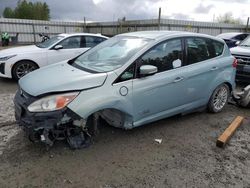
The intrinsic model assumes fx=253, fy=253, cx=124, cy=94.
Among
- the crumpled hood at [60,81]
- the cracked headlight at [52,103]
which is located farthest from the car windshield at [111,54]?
the cracked headlight at [52,103]

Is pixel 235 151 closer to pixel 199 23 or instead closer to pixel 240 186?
pixel 240 186

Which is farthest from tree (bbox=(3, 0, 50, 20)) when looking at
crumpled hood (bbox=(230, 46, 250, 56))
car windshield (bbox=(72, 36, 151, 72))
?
car windshield (bbox=(72, 36, 151, 72))

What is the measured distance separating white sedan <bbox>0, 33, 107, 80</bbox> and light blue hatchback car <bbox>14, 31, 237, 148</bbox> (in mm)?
3643

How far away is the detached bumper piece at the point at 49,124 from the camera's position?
3.12 metres

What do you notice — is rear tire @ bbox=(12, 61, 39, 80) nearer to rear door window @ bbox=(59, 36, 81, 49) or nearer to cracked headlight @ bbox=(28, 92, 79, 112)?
rear door window @ bbox=(59, 36, 81, 49)

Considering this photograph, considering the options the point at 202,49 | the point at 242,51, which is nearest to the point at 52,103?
the point at 202,49

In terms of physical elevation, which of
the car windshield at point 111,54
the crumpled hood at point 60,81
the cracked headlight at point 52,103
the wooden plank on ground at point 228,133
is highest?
the car windshield at point 111,54

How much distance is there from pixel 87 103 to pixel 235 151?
7.58 ft

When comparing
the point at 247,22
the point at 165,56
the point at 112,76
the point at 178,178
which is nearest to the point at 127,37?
the point at 165,56

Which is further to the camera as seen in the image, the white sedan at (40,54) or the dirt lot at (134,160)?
the white sedan at (40,54)

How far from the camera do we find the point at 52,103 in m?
3.18

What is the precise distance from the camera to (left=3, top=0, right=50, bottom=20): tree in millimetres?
57906

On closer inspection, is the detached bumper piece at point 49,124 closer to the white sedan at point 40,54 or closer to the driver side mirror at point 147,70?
the driver side mirror at point 147,70

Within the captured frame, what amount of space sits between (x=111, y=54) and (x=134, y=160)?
1746 mm
